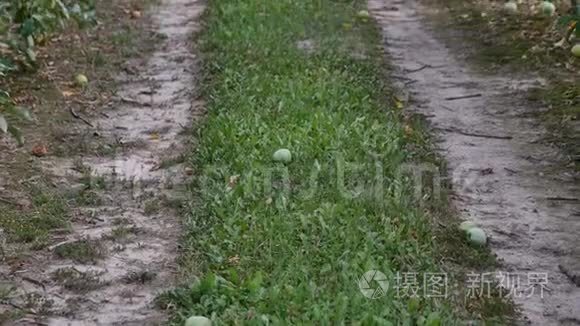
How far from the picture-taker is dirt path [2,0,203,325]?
3.67 m

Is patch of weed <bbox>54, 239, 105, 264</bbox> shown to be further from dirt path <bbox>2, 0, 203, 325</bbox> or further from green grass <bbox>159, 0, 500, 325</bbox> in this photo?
green grass <bbox>159, 0, 500, 325</bbox>

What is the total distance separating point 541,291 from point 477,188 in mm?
1090

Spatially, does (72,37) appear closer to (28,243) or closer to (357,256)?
(28,243)

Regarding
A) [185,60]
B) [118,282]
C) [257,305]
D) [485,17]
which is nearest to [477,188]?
[257,305]

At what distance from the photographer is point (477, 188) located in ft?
15.7

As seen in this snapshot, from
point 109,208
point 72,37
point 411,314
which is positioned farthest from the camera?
point 72,37

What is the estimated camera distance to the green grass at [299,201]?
3.54m

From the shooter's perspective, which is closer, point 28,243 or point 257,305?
point 257,305

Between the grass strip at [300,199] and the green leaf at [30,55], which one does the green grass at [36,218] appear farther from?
the green leaf at [30,55]

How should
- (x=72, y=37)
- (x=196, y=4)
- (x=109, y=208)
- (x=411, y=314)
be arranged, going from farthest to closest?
(x=196, y=4)
(x=72, y=37)
(x=109, y=208)
(x=411, y=314)

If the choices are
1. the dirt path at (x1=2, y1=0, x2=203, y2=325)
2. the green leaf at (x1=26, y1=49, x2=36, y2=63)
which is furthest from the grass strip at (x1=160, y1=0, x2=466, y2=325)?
the green leaf at (x1=26, y1=49, x2=36, y2=63)

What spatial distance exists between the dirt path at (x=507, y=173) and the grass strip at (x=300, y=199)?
1.14ft

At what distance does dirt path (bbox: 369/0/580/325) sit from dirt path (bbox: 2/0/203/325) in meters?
1.65

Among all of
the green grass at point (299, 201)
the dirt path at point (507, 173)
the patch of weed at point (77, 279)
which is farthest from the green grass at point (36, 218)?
the dirt path at point (507, 173)
